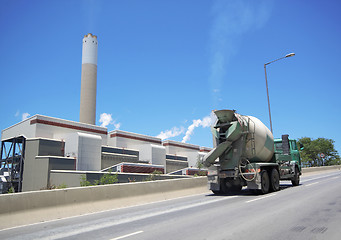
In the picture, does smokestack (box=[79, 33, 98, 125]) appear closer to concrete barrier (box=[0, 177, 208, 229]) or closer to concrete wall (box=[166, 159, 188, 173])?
concrete wall (box=[166, 159, 188, 173])

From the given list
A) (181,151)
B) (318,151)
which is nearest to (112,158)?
(181,151)

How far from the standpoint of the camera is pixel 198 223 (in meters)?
7.14

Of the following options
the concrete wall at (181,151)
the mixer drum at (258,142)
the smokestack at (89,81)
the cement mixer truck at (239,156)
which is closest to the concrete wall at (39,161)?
the smokestack at (89,81)

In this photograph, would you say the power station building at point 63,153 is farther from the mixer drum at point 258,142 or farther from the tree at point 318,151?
the tree at point 318,151

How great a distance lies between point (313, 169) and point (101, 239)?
124ft

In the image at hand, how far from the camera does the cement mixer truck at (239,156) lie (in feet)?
44.1

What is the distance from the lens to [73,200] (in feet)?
31.4

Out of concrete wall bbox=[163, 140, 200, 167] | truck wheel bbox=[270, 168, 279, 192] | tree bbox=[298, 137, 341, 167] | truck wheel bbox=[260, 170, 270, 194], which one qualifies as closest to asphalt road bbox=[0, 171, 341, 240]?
truck wheel bbox=[260, 170, 270, 194]

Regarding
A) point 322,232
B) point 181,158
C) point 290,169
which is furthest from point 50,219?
point 181,158

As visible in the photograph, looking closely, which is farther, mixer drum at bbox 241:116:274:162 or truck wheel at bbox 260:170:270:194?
mixer drum at bbox 241:116:274:162

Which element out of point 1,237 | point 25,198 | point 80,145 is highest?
point 80,145

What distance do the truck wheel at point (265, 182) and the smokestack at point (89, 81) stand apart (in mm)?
46696

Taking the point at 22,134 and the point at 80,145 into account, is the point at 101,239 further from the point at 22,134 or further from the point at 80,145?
the point at 22,134

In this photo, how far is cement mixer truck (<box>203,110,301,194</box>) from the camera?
13.4m
